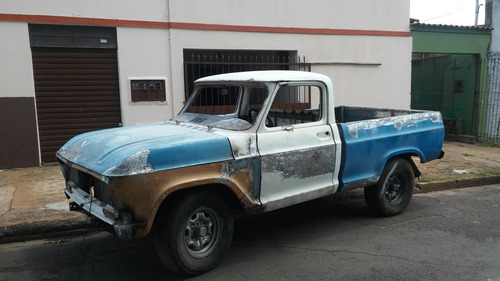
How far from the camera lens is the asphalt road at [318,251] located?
3980mm

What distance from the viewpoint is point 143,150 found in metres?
3.53

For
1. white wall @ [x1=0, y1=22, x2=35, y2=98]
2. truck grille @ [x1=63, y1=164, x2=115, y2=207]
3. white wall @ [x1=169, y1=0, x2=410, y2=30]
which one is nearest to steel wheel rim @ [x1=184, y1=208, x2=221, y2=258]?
truck grille @ [x1=63, y1=164, x2=115, y2=207]

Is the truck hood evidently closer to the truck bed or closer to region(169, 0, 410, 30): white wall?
Result: the truck bed

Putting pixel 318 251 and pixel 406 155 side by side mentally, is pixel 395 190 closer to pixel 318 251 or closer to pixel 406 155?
pixel 406 155

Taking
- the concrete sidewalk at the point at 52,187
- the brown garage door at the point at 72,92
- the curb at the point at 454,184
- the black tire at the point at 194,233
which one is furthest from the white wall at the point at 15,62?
the curb at the point at 454,184

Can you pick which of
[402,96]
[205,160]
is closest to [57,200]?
[205,160]

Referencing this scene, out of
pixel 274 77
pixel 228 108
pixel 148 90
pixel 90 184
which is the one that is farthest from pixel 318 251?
pixel 148 90

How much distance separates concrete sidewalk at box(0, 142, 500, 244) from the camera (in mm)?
5145

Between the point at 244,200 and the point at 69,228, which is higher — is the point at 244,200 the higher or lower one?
the higher one

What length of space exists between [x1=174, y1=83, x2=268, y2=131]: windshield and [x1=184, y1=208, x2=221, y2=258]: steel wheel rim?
37.2 inches

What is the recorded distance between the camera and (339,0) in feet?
33.2

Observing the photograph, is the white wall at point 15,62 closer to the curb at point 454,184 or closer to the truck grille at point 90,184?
the truck grille at point 90,184

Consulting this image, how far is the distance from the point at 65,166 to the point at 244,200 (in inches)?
74.9

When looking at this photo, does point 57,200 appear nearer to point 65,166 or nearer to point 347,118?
point 65,166
